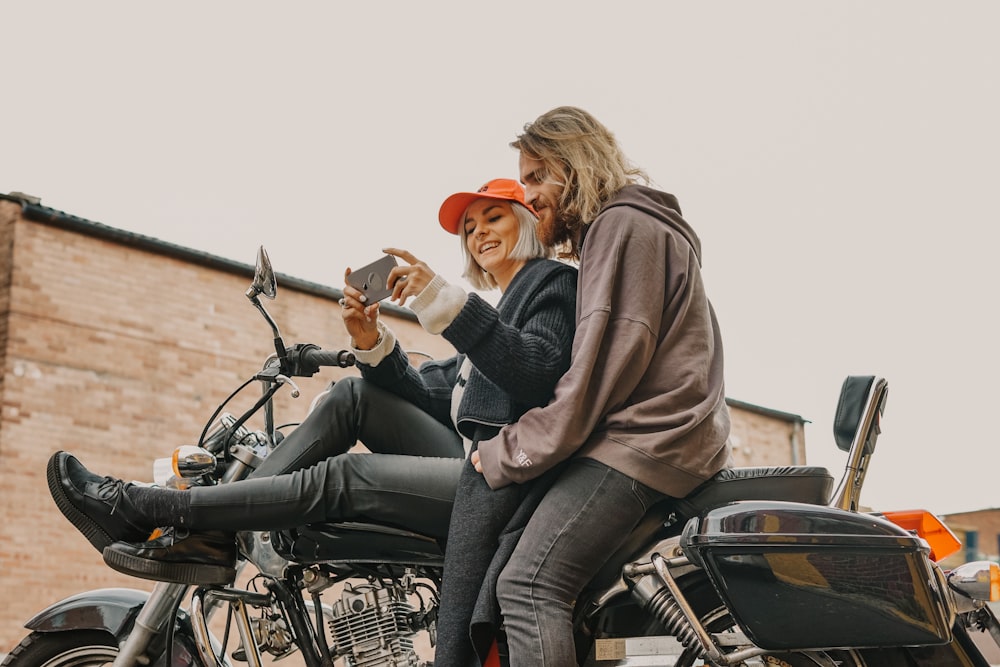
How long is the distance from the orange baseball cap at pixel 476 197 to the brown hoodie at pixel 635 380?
710 millimetres

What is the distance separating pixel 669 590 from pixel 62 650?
2041mm

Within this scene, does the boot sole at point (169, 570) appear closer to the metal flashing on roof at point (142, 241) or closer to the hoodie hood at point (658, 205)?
the hoodie hood at point (658, 205)

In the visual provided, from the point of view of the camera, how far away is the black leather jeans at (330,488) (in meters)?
2.75

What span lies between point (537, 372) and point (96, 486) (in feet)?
4.00

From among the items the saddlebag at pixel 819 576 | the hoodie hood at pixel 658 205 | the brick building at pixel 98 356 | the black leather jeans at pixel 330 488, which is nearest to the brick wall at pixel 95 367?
the brick building at pixel 98 356

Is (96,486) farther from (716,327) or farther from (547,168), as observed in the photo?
(716,327)

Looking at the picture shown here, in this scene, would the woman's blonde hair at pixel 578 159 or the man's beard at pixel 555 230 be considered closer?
the woman's blonde hair at pixel 578 159

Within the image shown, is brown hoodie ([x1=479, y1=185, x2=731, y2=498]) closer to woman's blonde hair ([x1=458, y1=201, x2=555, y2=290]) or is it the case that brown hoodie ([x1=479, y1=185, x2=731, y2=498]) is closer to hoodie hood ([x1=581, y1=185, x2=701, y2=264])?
hoodie hood ([x1=581, y1=185, x2=701, y2=264])

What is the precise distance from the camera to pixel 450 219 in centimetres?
350

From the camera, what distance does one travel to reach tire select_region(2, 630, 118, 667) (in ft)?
11.0

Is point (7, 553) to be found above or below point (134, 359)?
below

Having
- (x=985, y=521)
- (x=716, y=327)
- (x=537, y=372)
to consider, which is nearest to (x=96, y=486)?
(x=537, y=372)

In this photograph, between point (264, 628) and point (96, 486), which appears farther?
point (264, 628)

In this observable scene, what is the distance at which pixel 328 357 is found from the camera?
3.04 metres
